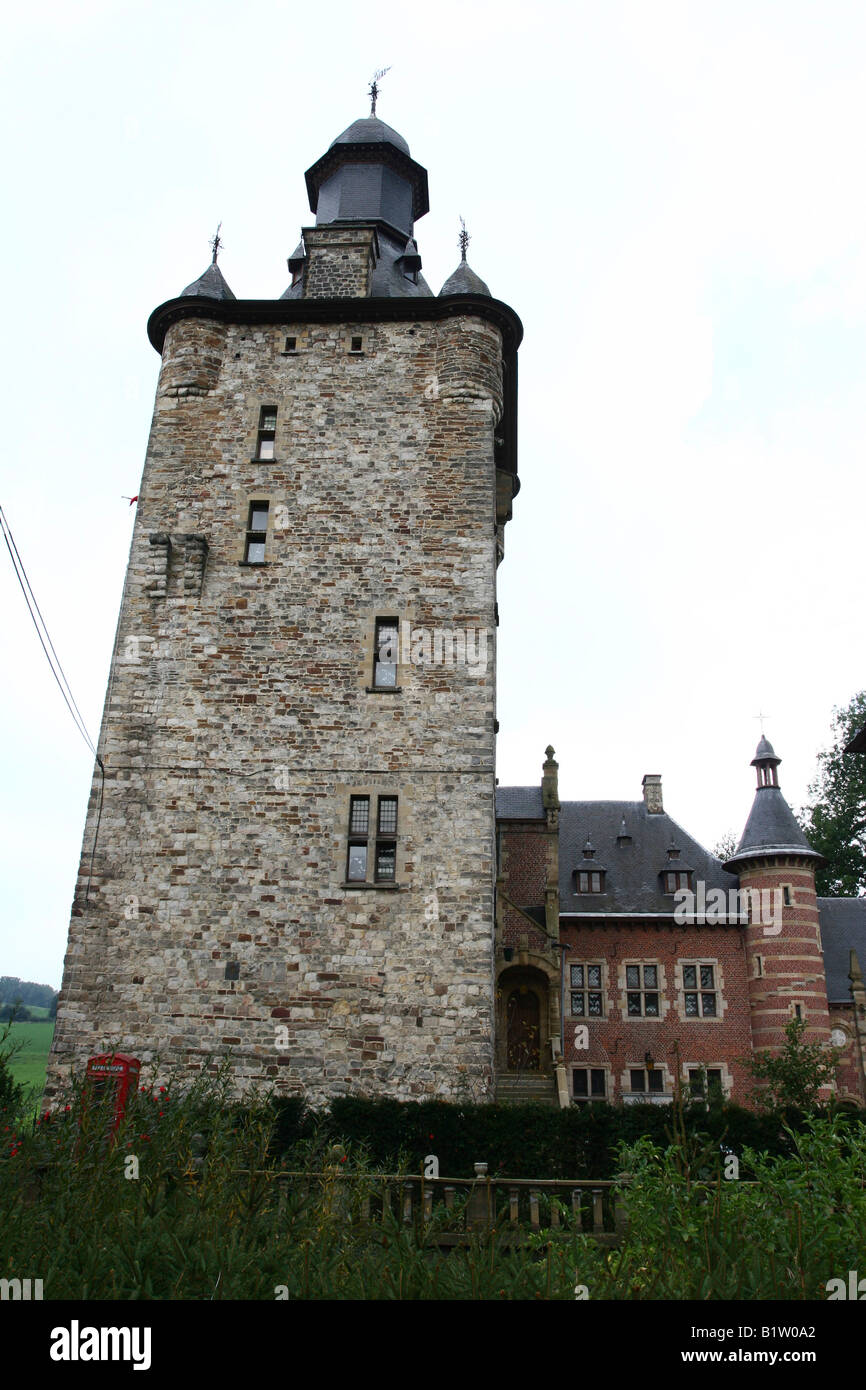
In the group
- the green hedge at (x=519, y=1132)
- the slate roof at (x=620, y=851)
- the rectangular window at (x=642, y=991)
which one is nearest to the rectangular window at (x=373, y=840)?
the green hedge at (x=519, y=1132)

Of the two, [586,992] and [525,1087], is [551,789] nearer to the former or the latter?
[586,992]

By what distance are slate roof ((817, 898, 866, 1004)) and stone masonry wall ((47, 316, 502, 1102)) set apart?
16220mm

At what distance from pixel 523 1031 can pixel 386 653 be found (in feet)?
41.4

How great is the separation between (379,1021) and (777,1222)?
9.81 m

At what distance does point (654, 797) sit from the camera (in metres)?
29.8

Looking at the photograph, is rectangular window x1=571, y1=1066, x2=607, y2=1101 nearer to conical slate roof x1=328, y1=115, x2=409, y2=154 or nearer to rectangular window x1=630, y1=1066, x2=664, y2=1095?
rectangular window x1=630, y1=1066, x2=664, y2=1095

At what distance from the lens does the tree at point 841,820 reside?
36.7m

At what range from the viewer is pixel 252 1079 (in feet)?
43.9

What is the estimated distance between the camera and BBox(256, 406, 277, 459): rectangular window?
56.6 feet

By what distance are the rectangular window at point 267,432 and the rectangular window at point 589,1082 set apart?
58.8 feet

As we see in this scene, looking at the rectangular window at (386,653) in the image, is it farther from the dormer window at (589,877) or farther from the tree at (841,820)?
the tree at (841,820)

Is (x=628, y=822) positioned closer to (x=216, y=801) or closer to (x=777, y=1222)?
(x=216, y=801)

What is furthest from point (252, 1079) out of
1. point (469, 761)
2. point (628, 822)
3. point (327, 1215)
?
point (628, 822)

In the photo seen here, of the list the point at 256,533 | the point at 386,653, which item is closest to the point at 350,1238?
the point at 386,653
